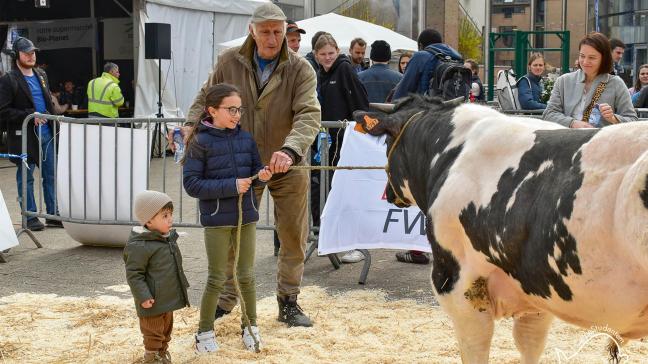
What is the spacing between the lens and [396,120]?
4.27 meters

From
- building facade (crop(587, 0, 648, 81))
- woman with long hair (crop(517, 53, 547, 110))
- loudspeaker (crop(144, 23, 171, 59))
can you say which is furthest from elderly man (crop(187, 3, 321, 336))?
building facade (crop(587, 0, 648, 81))

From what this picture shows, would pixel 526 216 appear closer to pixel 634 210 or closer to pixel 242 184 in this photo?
pixel 634 210

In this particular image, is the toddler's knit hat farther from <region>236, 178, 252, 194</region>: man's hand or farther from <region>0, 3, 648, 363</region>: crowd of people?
<region>236, 178, 252, 194</region>: man's hand

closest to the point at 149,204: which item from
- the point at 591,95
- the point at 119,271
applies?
the point at 119,271

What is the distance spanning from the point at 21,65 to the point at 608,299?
7.98 metres

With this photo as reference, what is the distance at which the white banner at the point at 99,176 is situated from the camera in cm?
807

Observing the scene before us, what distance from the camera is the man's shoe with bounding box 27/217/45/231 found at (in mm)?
9203

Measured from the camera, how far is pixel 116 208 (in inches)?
317

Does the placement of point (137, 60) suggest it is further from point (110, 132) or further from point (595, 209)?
point (595, 209)

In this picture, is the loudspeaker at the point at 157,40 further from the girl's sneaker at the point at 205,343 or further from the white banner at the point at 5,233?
the girl's sneaker at the point at 205,343

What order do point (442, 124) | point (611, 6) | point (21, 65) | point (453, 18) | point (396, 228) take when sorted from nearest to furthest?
point (442, 124), point (396, 228), point (21, 65), point (611, 6), point (453, 18)

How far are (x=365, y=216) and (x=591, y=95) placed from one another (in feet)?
6.55

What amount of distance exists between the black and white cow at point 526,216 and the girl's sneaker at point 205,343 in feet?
5.10

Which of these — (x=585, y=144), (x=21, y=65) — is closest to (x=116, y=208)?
(x=21, y=65)
